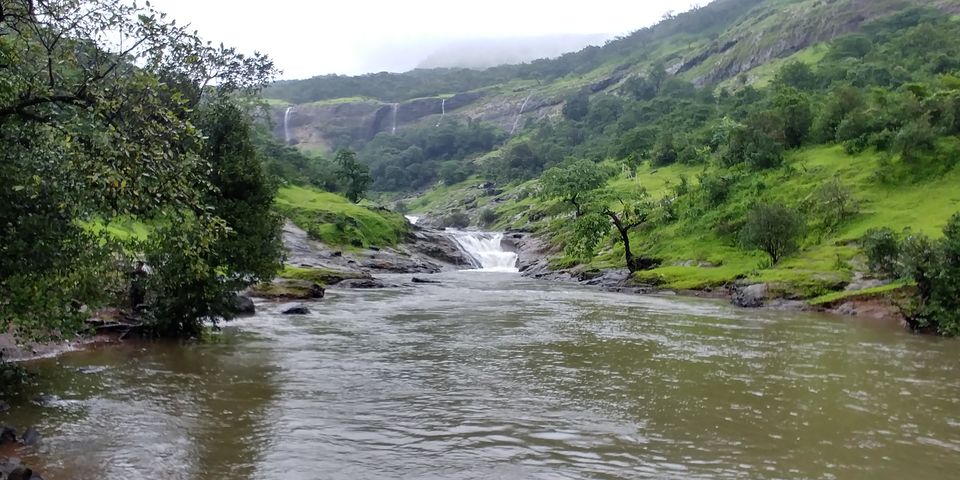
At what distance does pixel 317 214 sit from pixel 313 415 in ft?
252

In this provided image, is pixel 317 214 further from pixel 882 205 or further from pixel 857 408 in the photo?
pixel 857 408

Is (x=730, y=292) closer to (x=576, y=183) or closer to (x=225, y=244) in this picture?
(x=576, y=183)

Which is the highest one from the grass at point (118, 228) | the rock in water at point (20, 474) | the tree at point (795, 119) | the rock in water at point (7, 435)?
the tree at point (795, 119)

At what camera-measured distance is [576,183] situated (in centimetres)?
6631

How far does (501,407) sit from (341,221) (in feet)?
242

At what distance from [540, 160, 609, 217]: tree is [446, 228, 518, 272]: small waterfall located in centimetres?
1871

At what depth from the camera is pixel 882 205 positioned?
2377 inches

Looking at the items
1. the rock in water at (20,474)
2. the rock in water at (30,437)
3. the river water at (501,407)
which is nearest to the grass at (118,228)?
the river water at (501,407)

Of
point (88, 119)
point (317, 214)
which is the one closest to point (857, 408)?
point (88, 119)

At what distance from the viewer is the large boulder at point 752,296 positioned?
41.6 m

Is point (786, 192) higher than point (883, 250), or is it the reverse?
point (786, 192)

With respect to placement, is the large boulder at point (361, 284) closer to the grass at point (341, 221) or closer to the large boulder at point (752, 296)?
the grass at point (341, 221)

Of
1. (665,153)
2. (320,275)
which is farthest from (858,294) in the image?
(665,153)

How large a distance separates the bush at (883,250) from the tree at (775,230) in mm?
12470
